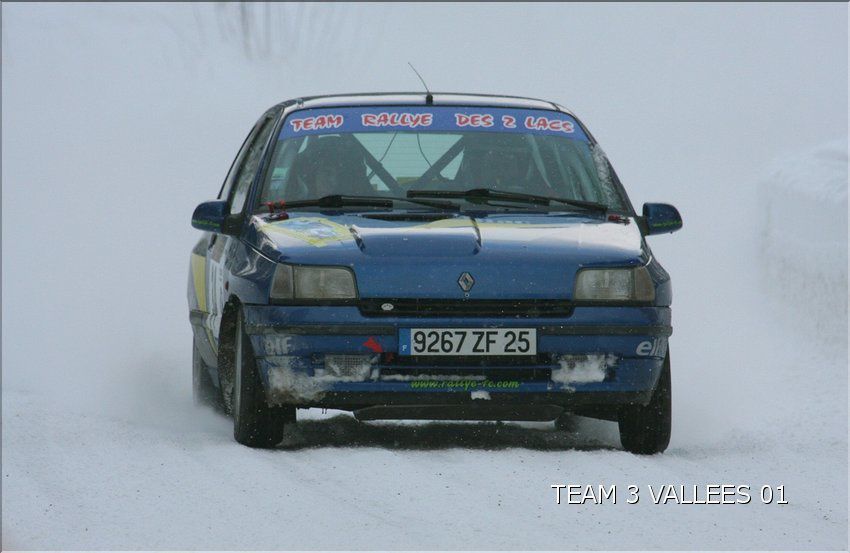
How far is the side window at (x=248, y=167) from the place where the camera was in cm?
822

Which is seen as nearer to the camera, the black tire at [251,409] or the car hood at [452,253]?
the car hood at [452,253]

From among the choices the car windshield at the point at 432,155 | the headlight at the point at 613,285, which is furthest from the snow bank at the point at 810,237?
the headlight at the point at 613,285

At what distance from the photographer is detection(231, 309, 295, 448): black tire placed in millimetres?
6883

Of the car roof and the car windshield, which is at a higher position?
the car roof

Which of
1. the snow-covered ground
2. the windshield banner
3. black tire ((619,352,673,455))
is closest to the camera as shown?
the snow-covered ground

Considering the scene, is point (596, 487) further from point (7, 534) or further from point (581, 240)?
point (7, 534)

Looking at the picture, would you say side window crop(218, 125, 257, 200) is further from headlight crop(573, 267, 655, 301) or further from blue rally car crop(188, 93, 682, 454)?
headlight crop(573, 267, 655, 301)

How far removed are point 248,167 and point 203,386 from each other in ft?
3.95

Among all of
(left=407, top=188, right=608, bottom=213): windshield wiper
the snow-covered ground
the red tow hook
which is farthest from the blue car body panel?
(left=407, top=188, right=608, bottom=213): windshield wiper

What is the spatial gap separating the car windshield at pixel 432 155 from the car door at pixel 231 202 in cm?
26

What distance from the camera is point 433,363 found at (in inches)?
264

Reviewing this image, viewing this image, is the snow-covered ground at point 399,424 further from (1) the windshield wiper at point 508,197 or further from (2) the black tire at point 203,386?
(1) the windshield wiper at point 508,197

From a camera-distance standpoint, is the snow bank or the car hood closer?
the car hood

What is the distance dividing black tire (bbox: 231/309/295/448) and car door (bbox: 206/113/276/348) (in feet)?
1.78
